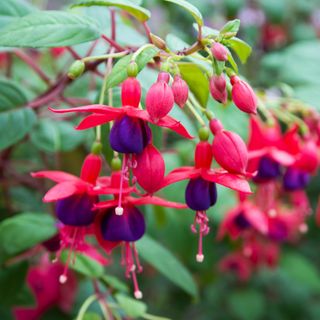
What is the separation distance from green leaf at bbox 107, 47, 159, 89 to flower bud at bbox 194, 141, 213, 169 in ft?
0.49

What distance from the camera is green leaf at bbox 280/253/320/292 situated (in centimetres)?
215

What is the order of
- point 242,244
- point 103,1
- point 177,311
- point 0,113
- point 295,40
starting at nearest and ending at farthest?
point 103,1, point 0,113, point 242,244, point 177,311, point 295,40

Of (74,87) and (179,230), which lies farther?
(179,230)

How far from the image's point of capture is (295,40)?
8.17ft

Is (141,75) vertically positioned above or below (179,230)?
above

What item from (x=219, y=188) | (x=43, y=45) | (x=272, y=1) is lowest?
(x=219, y=188)

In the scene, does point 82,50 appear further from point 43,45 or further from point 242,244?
point 242,244

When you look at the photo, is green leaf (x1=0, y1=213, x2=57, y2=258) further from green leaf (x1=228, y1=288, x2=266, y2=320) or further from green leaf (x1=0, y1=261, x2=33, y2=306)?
green leaf (x1=228, y1=288, x2=266, y2=320)

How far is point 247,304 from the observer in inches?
85.0

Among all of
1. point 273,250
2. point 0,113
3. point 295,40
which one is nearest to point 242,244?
point 273,250

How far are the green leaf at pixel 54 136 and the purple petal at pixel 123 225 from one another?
1.29 ft

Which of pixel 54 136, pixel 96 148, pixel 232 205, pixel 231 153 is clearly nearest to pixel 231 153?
pixel 231 153

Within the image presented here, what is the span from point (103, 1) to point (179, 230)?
0.98 meters

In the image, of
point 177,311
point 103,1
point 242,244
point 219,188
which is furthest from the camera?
point 177,311
